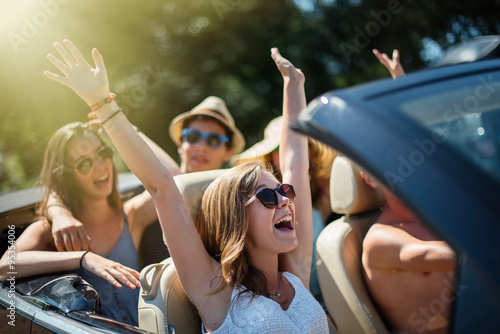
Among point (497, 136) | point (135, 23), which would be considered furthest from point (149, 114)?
point (497, 136)

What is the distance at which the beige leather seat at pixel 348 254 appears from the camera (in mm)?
2152

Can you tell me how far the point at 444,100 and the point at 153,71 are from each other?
10237mm

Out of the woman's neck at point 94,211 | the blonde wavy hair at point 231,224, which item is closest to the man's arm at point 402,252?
the blonde wavy hair at point 231,224

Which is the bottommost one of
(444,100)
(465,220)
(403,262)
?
(403,262)

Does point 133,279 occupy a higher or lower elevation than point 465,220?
lower

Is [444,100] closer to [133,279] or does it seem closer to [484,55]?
[133,279]

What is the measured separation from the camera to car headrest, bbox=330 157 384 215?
2.36m

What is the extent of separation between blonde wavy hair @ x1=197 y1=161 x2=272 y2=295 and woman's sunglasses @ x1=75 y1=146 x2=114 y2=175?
970 millimetres

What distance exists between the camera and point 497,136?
118 centimetres

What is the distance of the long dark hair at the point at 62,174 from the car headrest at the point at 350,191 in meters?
1.44

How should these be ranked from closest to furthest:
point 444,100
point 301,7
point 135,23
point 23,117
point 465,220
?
point 465,220, point 444,100, point 23,117, point 135,23, point 301,7

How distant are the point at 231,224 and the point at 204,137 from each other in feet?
5.82

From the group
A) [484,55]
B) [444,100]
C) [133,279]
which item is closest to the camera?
[444,100]

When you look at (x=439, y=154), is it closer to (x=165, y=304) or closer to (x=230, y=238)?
(x=230, y=238)
